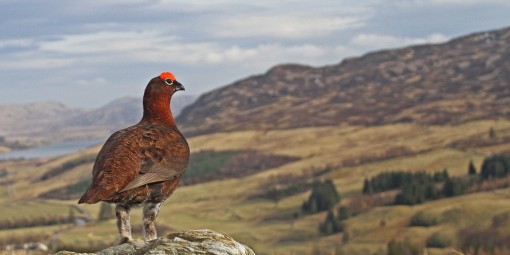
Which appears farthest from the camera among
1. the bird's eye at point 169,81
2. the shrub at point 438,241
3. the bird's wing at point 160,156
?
the shrub at point 438,241

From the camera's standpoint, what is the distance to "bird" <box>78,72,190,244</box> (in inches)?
459

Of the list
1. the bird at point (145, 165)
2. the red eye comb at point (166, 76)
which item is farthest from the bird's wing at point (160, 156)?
the red eye comb at point (166, 76)

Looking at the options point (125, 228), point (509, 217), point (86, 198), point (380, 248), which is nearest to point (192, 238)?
point (125, 228)

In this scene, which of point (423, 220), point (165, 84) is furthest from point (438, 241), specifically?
point (165, 84)

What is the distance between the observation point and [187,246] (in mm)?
11297

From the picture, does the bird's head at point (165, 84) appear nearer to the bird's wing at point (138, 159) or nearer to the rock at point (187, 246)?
the bird's wing at point (138, 159)

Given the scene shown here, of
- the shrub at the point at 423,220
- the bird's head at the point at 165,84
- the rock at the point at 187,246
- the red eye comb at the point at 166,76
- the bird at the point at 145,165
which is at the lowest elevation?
the shrub at the point at 423,220

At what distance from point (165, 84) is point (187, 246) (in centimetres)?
419

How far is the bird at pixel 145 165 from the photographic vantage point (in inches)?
459

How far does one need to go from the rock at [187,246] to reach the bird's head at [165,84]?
3560 mm

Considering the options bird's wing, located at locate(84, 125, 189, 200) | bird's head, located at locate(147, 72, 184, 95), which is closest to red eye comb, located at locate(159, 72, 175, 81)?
bird's head, located at locate(147, 72, 184, 95)

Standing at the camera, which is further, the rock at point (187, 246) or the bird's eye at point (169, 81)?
the bird's eye at point (169, 81)

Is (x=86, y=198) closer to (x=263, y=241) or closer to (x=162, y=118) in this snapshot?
(x=162, y=118)

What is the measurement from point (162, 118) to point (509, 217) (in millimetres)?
156247
